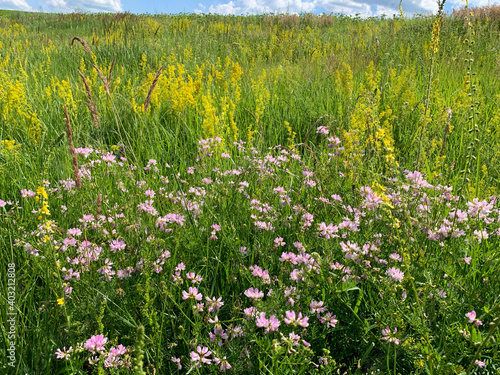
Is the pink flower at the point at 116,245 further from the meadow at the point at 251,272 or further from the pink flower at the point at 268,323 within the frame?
the pink flower at the point at 268,323

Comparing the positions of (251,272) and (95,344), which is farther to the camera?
(251,272)

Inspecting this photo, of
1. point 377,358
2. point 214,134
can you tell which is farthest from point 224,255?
point 214,134

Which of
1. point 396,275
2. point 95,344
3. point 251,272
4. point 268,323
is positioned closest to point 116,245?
point 95,344

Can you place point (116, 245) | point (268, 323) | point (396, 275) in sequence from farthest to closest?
point (116, 245), point (396, 275), point (268, 323)

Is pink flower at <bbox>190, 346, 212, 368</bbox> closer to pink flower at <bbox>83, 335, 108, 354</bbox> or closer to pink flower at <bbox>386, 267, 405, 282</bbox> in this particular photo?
pink flower at <bbox>83, 335, 108, 354</bbox>

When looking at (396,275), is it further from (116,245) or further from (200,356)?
(116,245)

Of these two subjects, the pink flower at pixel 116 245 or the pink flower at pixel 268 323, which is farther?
the pink flower at pixel 116 245

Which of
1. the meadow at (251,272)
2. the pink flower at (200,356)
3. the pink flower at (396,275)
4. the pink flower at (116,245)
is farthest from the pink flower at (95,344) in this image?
the pink flower at (396,275)

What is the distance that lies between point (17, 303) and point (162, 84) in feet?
9.62

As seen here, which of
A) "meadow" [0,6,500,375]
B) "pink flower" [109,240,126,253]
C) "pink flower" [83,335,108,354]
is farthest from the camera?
"pink flower" [109,240,126,253]

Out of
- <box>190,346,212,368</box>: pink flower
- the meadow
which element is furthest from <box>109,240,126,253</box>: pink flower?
<box>190,346,212,368</box>: pink flower

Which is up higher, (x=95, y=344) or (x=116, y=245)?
(x=116, y=245)

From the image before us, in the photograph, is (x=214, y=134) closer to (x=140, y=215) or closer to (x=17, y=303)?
(x=140, y=215)

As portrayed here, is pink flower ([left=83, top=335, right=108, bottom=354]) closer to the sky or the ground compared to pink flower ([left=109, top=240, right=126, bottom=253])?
closer to the ground
